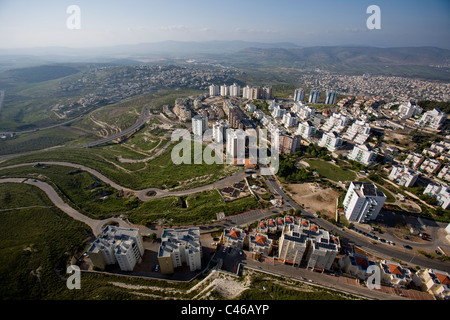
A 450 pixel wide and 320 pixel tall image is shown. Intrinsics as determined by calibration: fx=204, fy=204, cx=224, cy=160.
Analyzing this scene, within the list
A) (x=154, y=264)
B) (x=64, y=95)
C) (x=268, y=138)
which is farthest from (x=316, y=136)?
(x=64, y=95)

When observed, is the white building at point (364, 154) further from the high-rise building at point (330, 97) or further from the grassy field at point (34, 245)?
the grassy field at point (34, 245)

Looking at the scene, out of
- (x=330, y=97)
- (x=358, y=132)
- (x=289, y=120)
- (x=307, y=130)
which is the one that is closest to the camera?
(x=358, y=132)

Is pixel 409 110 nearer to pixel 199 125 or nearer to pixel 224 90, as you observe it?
pixel 199 125

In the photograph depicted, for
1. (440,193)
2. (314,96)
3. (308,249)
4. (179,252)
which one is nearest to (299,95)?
(314,96)

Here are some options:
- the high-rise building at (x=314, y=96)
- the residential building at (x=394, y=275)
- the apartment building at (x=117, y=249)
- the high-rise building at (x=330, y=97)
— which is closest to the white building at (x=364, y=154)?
the residential building at (x=394, y=275)

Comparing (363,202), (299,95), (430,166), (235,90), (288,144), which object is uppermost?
(235,90)

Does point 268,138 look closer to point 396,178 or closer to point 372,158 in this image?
point 372,158

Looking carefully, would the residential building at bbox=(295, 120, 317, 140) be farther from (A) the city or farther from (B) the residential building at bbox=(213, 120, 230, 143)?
(B) the residential building at bbox=(213, 120, 230, 143)

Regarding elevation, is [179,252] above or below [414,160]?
below
